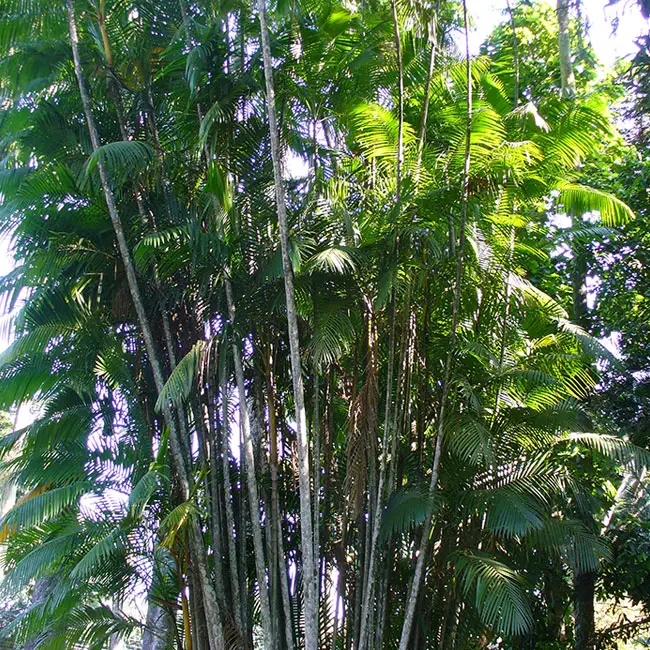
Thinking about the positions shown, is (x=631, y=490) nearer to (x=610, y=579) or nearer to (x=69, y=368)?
(x=610, y=579)

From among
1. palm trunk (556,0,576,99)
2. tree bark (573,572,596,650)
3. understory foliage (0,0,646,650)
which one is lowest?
tree bark (573,572,596,650)

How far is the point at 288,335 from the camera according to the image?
493 centimetres

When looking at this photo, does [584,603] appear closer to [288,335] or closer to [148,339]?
[288,335]

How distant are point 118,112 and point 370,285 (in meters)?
2.41

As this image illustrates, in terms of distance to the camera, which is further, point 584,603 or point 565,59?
point 565,59

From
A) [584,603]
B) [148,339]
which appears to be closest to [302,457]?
[148,339]

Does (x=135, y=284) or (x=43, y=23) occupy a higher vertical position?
(x=43, y=23)

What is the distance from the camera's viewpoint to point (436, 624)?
455 centimetres

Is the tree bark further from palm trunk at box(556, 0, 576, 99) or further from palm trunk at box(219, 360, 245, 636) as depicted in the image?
palm trunk at box(556, 0, 576, 99)

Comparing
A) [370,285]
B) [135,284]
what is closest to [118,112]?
[135,284]

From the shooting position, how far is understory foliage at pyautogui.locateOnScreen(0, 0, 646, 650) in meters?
4.29

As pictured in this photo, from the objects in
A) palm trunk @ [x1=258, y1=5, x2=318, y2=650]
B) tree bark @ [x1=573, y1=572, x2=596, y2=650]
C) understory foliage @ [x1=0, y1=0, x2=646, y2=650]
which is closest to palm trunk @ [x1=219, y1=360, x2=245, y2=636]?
understory foliage @ [x1=0, y1=0, x2=646, y2=650]

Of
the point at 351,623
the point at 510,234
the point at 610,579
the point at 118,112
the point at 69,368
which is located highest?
the point at 118,112

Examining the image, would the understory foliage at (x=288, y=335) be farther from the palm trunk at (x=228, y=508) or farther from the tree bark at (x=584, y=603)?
the tree bark at (x=584, y=603)
